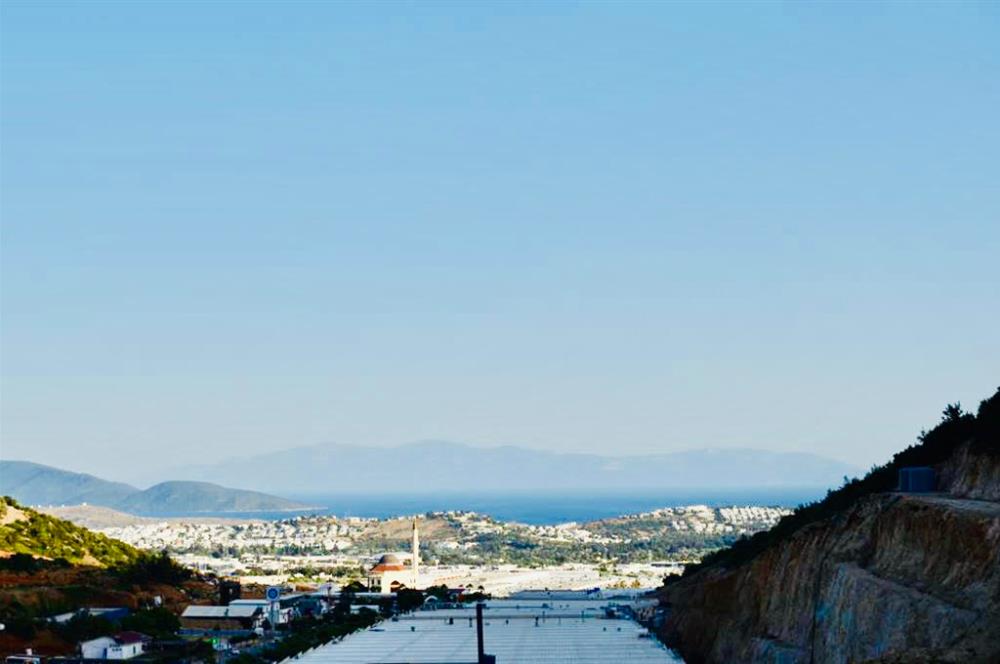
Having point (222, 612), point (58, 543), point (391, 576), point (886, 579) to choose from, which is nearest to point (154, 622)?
point (222, 612)

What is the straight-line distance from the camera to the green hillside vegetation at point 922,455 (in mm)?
51875

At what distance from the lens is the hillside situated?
36844 mm

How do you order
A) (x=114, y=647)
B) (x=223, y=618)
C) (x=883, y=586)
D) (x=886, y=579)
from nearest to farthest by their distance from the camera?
(x=883, y=586)
(x=886, y=579)
(x=114, y=647)
(x=223, y=618)

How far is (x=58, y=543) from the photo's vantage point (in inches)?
5054

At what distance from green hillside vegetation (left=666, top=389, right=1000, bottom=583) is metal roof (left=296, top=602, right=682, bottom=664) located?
735 cm

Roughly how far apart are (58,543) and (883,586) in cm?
9926

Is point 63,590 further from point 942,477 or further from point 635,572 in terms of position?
point 635,572

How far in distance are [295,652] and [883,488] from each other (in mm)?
29865

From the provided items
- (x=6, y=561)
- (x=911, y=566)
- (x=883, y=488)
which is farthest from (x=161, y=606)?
(x=911, y=566)

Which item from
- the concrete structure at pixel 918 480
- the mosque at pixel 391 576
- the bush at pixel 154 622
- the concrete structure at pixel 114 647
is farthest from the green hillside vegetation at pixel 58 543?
the concrete structure at pixel 918 480

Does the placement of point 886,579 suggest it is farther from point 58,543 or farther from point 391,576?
point 391,576

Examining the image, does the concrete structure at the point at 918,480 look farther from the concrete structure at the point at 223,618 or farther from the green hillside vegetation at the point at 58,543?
the green hillside vegetation at the point at 58,543

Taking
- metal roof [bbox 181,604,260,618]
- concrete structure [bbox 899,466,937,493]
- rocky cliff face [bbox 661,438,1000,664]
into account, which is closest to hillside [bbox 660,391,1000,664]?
rocky cliff face [bbox 661,438,1000,664]

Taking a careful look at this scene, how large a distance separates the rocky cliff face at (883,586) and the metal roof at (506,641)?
18.3 ft
